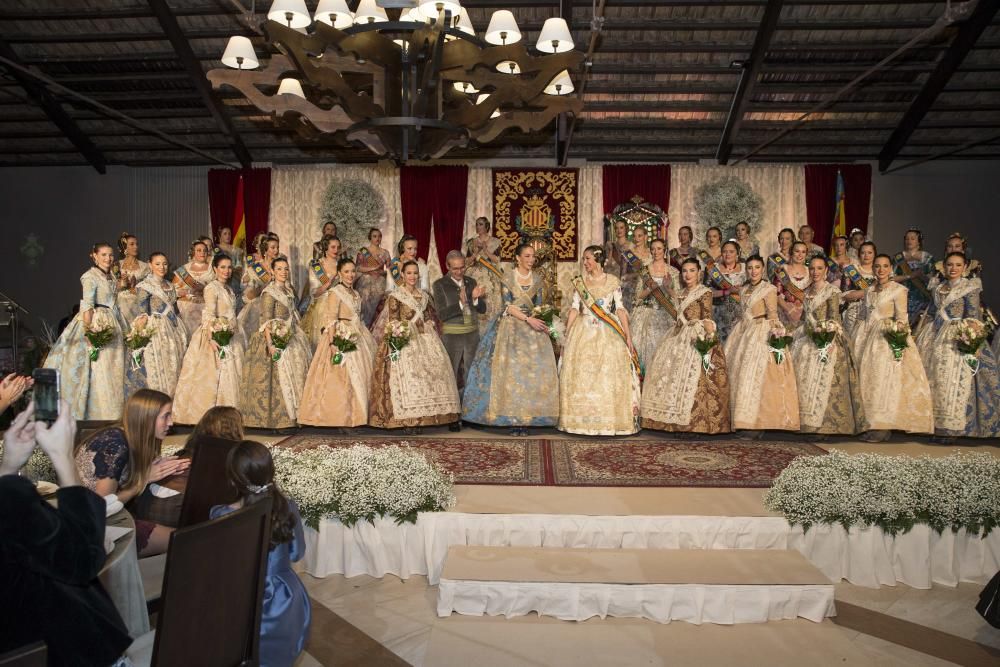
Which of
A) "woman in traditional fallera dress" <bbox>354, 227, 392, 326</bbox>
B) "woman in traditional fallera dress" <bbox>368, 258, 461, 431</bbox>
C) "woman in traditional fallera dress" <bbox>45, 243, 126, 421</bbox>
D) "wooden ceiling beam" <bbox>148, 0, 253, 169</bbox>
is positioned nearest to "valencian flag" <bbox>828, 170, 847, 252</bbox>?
"woman in traditional fallera dress" <bbox>354, 227, 392, 326</bbox>

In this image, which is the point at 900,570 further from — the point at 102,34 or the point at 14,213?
the point at 14,213

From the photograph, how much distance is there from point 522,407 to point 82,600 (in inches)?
202

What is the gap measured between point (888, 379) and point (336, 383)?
4813mm

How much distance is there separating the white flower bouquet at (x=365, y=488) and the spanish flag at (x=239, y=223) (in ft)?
25.0

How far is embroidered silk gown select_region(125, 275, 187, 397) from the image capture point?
725cm

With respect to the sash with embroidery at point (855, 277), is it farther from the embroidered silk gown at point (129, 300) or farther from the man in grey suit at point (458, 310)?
the embroidered silk gown at point (129, 300)

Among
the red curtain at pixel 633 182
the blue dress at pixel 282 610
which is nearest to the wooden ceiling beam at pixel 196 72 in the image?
the red curtain at pixel 633 182

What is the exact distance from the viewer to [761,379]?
A: 6.79m

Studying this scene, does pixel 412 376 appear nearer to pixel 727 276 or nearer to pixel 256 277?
pixel 256 277

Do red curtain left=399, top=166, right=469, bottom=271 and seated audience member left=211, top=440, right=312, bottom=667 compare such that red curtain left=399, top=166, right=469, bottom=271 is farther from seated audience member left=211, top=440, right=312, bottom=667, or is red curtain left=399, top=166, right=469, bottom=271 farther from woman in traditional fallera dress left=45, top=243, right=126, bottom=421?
seated audience member left=211, top=440, right=312, bottom=667

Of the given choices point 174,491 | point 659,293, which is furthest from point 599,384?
point 174,491

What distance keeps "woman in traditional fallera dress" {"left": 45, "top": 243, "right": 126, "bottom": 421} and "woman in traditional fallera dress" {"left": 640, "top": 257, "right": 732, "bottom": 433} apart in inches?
187

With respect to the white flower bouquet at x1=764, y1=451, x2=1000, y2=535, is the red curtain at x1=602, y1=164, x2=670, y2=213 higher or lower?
higher

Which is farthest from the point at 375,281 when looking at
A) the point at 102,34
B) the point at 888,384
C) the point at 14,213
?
the point at 14,213
